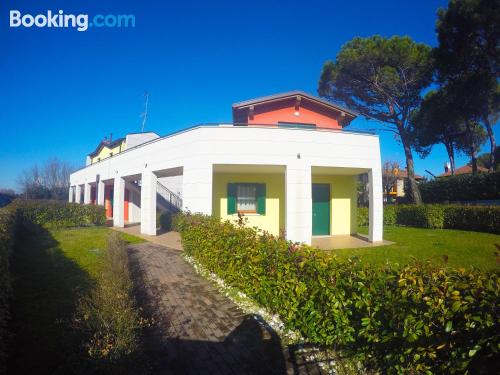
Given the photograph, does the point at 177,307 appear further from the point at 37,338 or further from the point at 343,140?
the point at 343,140

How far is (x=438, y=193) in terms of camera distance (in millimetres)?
22953

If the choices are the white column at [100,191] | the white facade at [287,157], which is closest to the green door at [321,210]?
the white facade at [287,157]

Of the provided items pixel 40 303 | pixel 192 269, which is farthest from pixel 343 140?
pixel 40 303

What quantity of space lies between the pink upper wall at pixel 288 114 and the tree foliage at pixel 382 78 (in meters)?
7.84

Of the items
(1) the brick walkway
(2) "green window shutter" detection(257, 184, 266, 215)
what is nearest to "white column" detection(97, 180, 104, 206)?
(2) "green window shutter" detection(257, 184, 266, 215)

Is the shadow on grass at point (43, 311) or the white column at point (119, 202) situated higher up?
the white column at point (119, 202)

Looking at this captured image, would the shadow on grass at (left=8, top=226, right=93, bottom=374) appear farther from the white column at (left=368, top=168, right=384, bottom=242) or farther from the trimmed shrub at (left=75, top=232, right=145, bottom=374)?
the white column at (left=368, top=168, right=384, bottom=242)

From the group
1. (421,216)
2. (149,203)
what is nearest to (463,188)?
(421,216)

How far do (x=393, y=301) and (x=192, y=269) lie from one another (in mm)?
5425

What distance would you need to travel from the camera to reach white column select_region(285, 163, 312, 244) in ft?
32.8

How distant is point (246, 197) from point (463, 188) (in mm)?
18898

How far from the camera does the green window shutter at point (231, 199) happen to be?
1207 cm

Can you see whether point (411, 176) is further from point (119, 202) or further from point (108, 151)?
point (108, 151)

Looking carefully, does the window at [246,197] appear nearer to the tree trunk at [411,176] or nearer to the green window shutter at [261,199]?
the green window shutter at [261,199]
